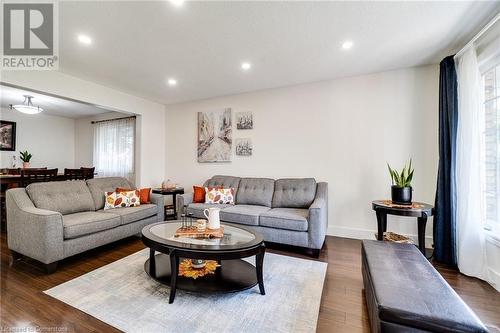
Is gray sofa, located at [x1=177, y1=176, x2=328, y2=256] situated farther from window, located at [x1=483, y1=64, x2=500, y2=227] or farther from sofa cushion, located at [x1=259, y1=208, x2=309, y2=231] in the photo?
window, located at [x1=483, y1=64, x2=500, y2=227]

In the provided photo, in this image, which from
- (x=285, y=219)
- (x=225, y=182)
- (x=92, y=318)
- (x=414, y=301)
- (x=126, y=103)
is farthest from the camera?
(x=126, y=103)

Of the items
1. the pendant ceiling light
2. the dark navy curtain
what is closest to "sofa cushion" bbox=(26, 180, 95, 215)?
the pendant ceiling light

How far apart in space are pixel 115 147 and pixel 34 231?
3544mm

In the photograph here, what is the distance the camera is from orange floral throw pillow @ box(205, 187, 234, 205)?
12.1ft

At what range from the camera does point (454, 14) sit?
203cm

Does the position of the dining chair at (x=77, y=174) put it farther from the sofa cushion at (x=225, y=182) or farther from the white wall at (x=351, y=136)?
the white wall at (x=351, y=136)

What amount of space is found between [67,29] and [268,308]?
323cm

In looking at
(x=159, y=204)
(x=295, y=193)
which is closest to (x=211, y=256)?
(x=295, y=193)

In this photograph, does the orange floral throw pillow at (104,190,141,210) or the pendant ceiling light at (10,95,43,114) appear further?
the pendant ceiling light at (10,95,43,114)

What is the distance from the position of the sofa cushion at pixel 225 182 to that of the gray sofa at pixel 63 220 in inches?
42.9

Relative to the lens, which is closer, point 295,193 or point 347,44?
point 347,44

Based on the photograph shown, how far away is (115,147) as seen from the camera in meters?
5.45

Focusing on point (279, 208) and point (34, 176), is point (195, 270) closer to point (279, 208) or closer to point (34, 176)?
point (279, 208)

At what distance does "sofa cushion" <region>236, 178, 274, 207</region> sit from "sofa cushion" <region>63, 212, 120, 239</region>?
6.01ft
